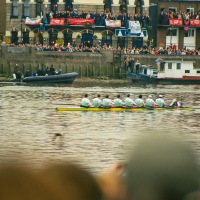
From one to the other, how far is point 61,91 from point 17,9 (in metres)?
22.2

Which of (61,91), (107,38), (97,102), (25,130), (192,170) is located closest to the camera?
(192,170)

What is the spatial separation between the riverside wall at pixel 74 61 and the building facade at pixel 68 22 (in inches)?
152

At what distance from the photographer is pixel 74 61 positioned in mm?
80625

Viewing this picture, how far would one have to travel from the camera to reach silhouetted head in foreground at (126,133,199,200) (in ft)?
10.2

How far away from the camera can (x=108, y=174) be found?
3240 mm

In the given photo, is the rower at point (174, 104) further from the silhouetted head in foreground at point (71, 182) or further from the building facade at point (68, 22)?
the silhouetted head in foreground at point (71, 182)

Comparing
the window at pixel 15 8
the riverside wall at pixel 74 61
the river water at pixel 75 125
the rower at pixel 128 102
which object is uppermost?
the window at pixel 15 8

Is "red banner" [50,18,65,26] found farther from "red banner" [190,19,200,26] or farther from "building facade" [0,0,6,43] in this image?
"red banner" [190,19,200,26]

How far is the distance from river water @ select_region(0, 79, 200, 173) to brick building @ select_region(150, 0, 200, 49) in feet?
60.9

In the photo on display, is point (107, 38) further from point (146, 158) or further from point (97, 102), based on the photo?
point (146, 158)

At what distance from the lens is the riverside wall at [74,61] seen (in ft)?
262

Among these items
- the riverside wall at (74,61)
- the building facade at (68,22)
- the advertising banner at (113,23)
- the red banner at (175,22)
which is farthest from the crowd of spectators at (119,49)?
the red banner at (175,22)

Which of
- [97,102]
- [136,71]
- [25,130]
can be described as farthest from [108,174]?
[136,71]

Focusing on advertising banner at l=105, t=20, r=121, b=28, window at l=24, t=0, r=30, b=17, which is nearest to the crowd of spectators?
advertising banner at l=105, t=20, r=121, b=28
